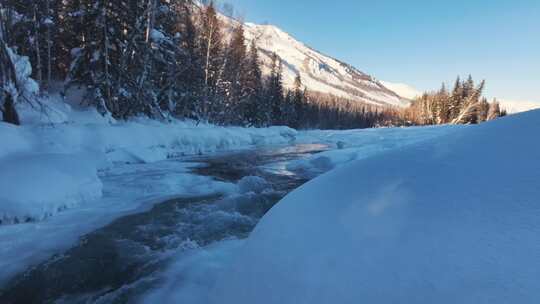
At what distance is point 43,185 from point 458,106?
64491mm

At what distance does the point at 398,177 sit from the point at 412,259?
855 millimetres

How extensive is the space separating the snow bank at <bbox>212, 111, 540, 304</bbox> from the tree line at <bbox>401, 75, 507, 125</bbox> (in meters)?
58.1

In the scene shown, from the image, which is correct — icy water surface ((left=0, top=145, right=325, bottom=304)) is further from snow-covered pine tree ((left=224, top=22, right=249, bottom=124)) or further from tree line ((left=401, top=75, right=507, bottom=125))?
tree line ((left=401, top=75, right=507, bottom=125))

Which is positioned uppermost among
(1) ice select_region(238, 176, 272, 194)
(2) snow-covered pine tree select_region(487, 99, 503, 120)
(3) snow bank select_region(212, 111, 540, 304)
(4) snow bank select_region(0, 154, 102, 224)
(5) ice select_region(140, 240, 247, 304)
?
(2) snow-covered pine tree select_region(487, 99, 503, 120)

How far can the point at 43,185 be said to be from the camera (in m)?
5.29

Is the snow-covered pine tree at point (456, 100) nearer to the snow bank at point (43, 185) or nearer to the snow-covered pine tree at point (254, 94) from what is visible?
the snow-covered pine tree at point (254, 94)

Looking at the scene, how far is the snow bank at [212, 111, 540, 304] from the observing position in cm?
126

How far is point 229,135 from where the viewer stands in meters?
19.6

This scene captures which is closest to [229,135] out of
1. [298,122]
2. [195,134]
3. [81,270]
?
[195,134]

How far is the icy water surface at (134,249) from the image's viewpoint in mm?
3201

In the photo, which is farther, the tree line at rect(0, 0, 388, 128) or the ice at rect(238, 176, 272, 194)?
the tree line at rect(0, 0, 388, 128)

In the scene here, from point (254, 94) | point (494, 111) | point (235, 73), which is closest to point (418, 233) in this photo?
point (235, 73)

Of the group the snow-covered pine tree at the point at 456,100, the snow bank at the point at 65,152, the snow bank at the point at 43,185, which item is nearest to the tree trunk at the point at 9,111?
the snow bank at the point at 65,152

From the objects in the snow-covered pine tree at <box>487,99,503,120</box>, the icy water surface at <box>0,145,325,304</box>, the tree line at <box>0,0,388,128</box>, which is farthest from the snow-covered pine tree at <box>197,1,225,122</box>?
the snow-covered pine tree at <box>487,99,503,120</box>
